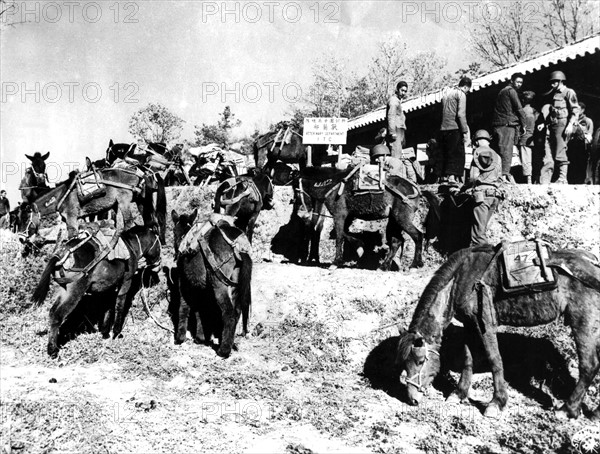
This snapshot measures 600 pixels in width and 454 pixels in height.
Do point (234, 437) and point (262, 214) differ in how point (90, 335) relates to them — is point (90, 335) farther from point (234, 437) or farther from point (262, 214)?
point (262, 214)

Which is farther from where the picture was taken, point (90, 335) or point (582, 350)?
point (90, 335)

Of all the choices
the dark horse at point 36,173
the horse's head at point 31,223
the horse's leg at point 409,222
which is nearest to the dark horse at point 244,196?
the horse's leg at point 409,222

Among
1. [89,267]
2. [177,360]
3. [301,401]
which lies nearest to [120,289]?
[89,267]

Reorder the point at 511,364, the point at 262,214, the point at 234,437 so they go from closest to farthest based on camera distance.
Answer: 1. the point at 234,437
2. the point at 511,364
3. the point at 262,214

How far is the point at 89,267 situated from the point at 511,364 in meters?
6.30

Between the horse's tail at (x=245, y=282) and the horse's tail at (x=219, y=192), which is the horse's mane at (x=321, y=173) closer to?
the horse's tail at (x=219, y=192)

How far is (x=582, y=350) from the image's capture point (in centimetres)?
514

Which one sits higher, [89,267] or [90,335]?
[89,267]

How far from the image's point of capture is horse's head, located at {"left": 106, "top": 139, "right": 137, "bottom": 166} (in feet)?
42.4

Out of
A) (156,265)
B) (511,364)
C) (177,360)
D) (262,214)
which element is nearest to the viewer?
(511,364)

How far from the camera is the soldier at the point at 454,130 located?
9812mm

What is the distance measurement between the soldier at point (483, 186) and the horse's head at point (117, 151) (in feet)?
29.4

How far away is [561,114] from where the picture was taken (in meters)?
9.61

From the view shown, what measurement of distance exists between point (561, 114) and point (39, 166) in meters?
13.4
